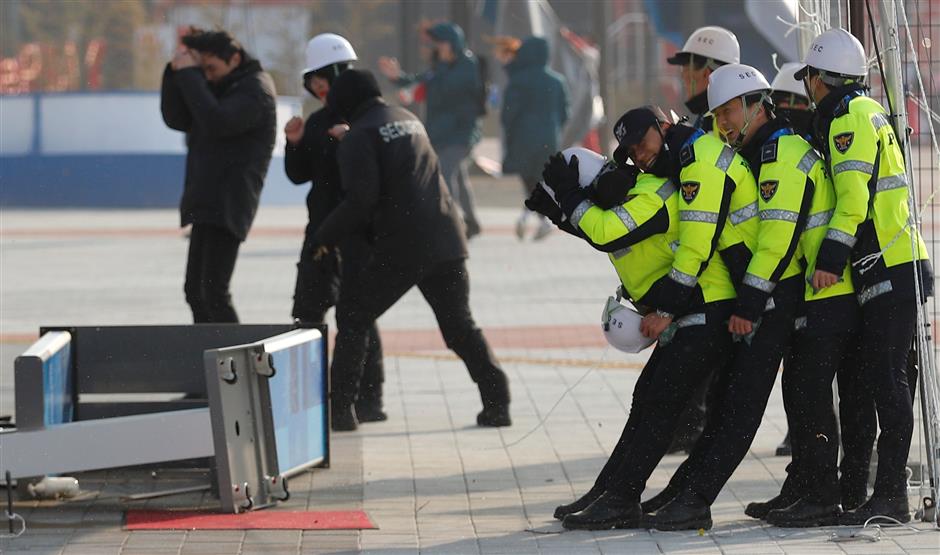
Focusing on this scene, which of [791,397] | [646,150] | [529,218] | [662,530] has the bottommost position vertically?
[529,218]

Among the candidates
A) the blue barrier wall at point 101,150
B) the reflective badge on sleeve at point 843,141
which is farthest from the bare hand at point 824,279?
the blue barrier wall at point 101,150

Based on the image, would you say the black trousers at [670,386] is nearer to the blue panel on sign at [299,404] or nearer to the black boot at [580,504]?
the black boot at [580,504]

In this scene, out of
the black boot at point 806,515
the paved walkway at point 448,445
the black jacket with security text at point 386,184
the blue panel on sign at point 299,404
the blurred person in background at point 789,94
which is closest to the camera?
the paved walkway at point 448,445

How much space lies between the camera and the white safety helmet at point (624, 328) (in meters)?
5.98

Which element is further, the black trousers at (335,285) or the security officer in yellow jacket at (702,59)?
the black trousers at (335,285)

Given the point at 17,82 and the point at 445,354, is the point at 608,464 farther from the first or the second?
the point at 17,82

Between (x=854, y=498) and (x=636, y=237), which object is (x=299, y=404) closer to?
(x=636, y=237)

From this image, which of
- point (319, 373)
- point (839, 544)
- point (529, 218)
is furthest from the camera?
point (529, 218)

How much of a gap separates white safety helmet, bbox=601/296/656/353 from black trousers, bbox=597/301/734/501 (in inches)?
3.7

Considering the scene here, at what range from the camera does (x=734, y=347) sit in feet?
19.7

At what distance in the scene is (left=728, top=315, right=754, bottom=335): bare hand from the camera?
5.76 m

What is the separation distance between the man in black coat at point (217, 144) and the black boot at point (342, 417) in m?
0.74

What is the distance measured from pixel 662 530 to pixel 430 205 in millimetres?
2495

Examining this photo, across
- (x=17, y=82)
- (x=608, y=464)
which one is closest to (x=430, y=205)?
(x=608, y=464)
